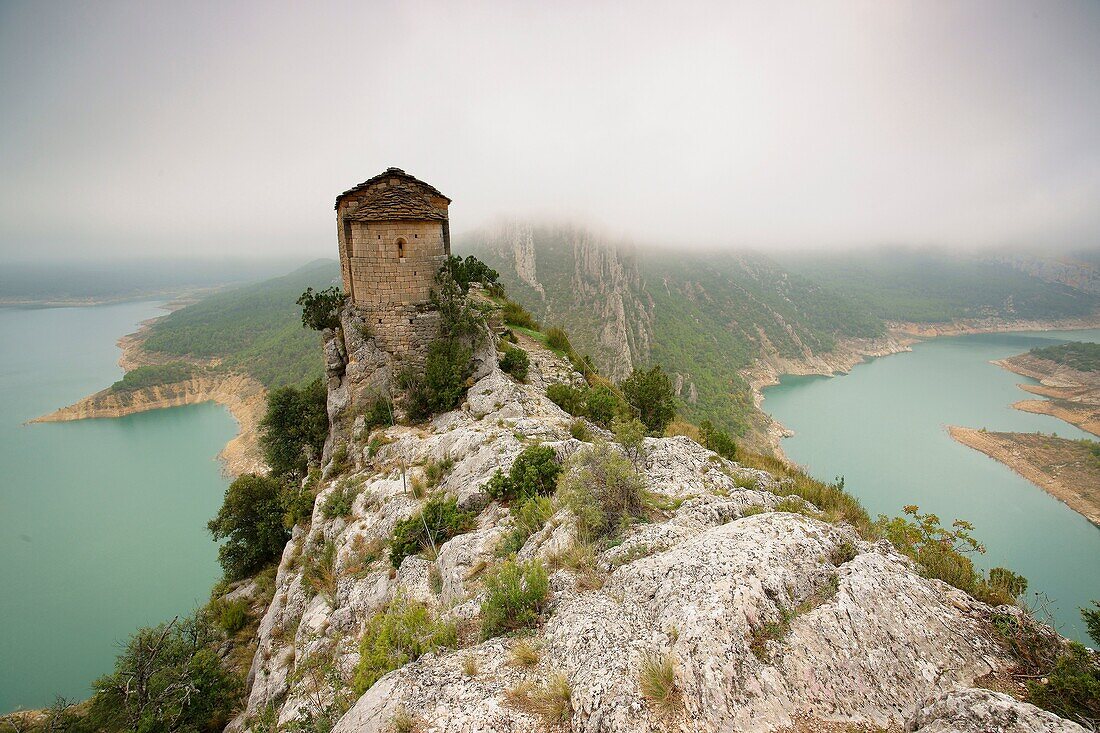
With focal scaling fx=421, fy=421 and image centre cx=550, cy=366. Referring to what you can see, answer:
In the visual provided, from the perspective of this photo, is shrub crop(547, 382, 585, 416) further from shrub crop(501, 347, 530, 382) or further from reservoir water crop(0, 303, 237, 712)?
reservoir water crop(0, 303, 237, 712)

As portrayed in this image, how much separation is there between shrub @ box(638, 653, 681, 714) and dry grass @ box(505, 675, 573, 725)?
703 millimetres

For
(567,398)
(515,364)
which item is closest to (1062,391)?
(567,398)

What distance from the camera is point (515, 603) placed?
4.91 meters

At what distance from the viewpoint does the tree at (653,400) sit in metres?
13.7

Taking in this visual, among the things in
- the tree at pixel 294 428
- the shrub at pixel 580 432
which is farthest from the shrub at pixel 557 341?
the tree at pixel 294 428

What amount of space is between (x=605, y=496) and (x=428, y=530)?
3.78 metres

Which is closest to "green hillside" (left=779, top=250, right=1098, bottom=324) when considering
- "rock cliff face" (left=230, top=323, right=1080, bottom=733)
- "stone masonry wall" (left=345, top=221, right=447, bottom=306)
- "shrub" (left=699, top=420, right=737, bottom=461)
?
"shrub" (left=699, top=420, right=737, bottom=461)

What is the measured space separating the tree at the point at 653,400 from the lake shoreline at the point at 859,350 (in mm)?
39754

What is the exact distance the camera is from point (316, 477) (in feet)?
46.6

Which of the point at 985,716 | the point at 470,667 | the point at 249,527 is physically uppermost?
the point at 985,716

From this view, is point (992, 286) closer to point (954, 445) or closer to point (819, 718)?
point (954, 445)

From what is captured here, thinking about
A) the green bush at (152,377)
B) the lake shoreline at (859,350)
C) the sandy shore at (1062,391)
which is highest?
the green bush at (152,377)

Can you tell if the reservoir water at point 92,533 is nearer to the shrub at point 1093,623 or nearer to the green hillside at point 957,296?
the shrub at point 1093,623

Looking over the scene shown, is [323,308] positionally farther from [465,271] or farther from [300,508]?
[300,508]
